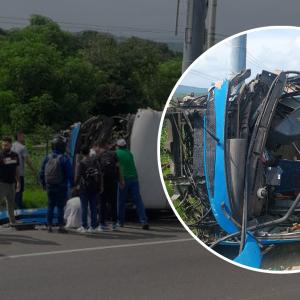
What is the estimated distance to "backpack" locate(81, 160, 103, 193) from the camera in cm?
1050

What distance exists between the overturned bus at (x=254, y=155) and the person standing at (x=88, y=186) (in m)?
9.08

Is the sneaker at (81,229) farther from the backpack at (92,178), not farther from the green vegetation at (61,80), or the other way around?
the green vegetation at (61,80)

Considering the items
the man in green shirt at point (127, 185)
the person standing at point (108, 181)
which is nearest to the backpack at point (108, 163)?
the person standing at point (108, 181)

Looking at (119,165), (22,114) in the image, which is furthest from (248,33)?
(22,114)

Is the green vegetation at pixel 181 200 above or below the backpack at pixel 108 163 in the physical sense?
above

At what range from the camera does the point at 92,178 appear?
10.5m

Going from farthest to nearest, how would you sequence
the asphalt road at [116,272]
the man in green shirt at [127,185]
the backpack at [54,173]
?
the man in green shirt at [127,185], the backpack at [54,173], the asphalt road at [116,272]

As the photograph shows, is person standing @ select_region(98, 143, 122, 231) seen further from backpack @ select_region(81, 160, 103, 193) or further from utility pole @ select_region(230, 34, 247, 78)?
utility pole @ select_region(230, 34, 247, 78)

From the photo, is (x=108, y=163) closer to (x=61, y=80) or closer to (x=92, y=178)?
(x=92, y=178)

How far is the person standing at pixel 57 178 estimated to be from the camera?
33.7 ft

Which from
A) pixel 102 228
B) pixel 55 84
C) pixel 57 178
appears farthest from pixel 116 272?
pixel 55 84

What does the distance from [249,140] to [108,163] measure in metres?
9.44

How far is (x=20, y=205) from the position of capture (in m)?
12.9

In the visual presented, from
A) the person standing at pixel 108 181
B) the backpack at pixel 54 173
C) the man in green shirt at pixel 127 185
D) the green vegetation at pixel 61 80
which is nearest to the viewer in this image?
the backpack at pixel 54 173
